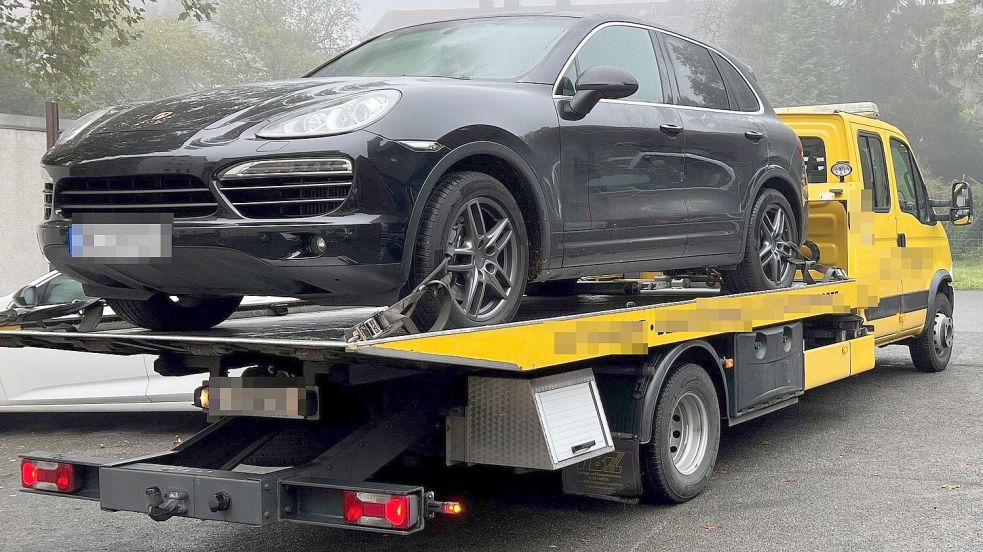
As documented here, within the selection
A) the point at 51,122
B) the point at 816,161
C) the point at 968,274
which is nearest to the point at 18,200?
the point at 51,122

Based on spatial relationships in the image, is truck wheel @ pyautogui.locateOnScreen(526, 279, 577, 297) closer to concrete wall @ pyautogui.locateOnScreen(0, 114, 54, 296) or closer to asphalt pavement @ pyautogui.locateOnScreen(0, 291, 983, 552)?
asphalt pavement @ pyautogui.locateOnScreen(0, 291, 983, 552)

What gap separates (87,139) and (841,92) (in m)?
47.4

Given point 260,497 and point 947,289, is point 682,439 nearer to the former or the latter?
point 260,497

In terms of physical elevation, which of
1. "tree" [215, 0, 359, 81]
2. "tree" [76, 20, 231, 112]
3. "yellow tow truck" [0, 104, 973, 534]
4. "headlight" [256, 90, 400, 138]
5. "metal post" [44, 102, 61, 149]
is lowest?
"yellow tow truck" [0, 104, 973, 534]

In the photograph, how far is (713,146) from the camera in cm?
599

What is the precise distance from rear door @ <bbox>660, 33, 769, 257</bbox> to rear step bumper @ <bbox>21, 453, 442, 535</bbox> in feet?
8.39

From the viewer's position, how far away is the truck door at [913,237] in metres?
8.86

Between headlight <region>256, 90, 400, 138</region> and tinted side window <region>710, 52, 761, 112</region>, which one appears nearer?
headlight <region>256, 90, 400, 138</region>

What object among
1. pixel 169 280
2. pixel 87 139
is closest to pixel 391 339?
pixel 169 280

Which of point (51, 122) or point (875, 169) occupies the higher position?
point (51, 122)

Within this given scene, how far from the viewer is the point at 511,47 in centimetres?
511

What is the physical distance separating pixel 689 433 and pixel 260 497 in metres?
2.51

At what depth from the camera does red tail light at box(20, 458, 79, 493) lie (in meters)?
4.29

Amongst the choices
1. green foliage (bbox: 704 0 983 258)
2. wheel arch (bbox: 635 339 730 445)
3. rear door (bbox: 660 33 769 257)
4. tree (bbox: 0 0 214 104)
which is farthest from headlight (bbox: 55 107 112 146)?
green foliage (bbox: 704 0 983 258)
